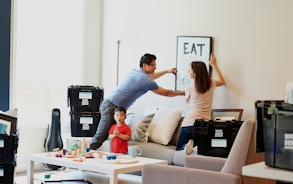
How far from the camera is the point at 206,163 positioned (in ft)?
13.8

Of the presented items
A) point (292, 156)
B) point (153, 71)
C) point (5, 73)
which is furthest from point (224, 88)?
point (292, 156)

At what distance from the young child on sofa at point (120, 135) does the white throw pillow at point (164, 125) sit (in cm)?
36

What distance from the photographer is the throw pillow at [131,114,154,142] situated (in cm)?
623

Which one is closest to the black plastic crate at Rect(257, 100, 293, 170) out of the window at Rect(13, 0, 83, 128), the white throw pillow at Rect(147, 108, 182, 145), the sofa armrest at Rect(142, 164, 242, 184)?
Result: the sofa armrest at Rect(142, 164, 242, 184)

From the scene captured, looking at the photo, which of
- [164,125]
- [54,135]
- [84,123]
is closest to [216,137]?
[164,125]

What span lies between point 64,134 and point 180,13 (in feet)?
7.41

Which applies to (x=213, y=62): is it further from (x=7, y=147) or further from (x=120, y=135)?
(x=7, y=147)

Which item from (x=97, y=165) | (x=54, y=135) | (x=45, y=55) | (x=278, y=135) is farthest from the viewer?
(x=45, y=55)

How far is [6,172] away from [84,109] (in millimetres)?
1896

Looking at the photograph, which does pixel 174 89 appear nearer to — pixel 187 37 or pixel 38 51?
pixel 187 37

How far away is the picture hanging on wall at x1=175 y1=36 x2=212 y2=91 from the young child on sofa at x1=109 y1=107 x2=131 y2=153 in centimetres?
105

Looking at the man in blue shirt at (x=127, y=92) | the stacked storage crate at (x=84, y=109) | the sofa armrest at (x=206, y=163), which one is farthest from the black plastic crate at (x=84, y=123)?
the sofa armrest at (x=206, y=163)

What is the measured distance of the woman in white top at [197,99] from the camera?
5895 mm

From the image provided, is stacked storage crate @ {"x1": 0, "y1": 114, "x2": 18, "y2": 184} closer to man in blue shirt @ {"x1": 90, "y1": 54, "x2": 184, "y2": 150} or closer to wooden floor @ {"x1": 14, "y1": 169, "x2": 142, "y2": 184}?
wooden floor @ {"x1": 14, "y1": 169, "x2": 142, "y2": 184}
